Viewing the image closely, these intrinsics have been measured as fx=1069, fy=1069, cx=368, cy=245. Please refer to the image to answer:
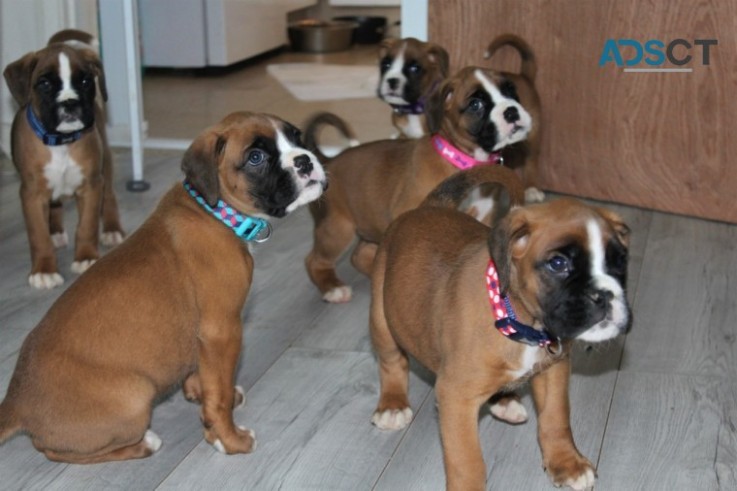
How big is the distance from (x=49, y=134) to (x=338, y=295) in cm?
152

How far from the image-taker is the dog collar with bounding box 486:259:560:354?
2.85m

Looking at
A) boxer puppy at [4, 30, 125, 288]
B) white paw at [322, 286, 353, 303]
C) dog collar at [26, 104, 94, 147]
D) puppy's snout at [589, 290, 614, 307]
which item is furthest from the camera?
dog collar at [26, 104, 94, 147]

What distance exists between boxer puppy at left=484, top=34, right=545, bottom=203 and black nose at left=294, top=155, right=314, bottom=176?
2.53 metres

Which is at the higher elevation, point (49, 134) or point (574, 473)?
point (49, 134)

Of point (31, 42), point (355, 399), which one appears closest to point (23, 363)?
point (355, 399)

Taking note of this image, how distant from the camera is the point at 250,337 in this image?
4.30 m

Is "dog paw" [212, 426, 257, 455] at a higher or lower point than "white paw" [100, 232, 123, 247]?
higher

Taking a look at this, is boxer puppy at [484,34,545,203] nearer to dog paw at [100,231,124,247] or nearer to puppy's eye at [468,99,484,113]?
puppy's eye at [468,99,484,113]

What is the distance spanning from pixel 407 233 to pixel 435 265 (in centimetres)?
19

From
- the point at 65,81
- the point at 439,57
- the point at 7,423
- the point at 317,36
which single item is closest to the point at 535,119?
the point at 439,57

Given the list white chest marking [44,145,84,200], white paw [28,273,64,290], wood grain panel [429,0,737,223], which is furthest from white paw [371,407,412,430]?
wood grain panel [429,0,737,223]

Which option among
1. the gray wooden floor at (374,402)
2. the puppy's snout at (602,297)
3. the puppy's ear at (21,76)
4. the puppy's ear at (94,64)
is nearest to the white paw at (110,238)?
the gray wooden floor at (374,402)

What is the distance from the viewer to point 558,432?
3.16 meters

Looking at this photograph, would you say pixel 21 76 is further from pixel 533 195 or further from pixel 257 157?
pixel 533 195
